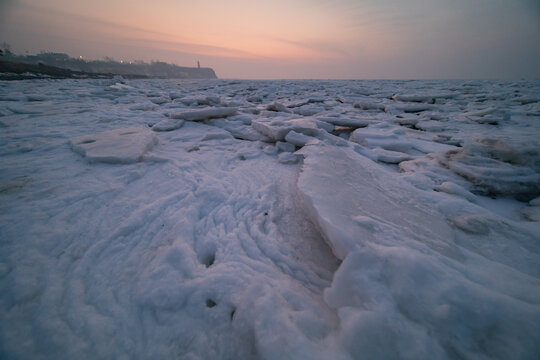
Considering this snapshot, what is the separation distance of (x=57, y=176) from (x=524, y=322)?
2909 millimetres

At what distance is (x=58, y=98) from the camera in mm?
5254

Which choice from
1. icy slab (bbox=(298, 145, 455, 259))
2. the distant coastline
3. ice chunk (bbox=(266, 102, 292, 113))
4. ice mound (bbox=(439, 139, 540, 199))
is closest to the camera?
icy slab (bbox=(298, 145, 455, 259))

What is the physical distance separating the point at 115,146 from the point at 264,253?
6.90ft

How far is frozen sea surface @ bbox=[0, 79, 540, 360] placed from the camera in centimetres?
74

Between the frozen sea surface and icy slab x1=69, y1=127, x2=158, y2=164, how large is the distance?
0.02m

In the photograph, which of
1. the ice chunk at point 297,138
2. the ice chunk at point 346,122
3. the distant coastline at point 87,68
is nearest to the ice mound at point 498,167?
the ice chunk at point 297,138

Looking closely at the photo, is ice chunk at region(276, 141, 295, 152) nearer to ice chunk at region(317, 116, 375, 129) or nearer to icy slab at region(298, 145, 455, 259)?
icy slab at region(298, 145, 455, 259)

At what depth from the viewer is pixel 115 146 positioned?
88.7 inches

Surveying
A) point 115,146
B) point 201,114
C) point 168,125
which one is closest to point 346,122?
point 201,114

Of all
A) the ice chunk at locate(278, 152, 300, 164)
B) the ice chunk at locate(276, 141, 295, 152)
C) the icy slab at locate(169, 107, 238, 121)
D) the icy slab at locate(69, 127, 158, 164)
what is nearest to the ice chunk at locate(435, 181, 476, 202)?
the ice chunk at locate(278, 152, 300, 164)

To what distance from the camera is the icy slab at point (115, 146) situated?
2044 millimetres

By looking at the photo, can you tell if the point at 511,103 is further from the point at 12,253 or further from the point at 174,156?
the point at 12,253

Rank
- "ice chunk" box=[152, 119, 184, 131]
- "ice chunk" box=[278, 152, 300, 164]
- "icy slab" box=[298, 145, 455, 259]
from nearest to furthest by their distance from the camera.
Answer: "icy slab" box=[298, 145, 455, 259], "ice chunk" box=[278, 152, 300, 164], "ice chunk" box=[152, 119, 184, 131]

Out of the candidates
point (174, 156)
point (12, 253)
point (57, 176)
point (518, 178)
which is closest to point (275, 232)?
point (12, 253)
